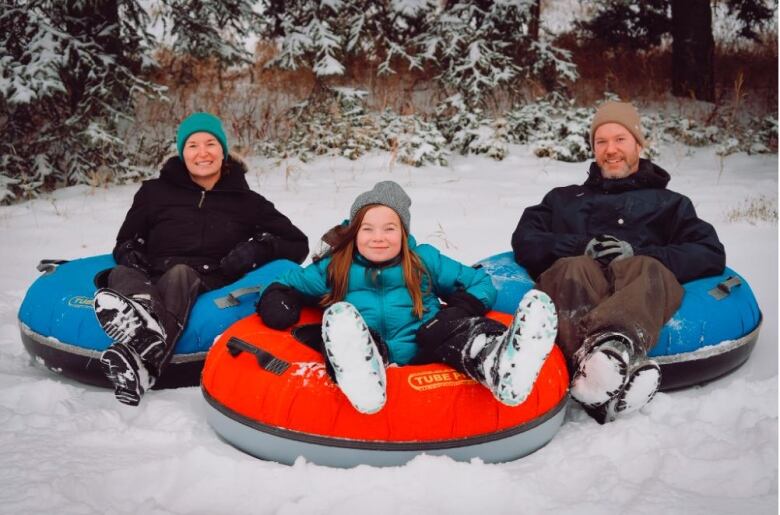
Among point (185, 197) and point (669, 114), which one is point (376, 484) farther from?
point (669, 114)

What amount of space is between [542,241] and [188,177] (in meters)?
1.91

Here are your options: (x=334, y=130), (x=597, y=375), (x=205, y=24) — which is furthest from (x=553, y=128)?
(x=597, y=375)

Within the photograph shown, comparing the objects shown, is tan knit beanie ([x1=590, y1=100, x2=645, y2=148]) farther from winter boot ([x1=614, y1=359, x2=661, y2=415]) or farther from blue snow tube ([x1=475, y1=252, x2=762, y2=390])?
winter boot ([x1=614, y1=359, x2=661, y2=415])

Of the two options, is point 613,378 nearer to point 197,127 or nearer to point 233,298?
point 233,298

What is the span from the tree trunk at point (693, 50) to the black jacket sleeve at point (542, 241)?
6622 millimetres

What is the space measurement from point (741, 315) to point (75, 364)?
3030 millimetres

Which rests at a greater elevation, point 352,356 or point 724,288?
point 352,356

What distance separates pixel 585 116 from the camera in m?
8.42

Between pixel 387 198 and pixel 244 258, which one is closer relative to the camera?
pixel 387 198

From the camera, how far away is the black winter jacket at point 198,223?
3582 millimetres

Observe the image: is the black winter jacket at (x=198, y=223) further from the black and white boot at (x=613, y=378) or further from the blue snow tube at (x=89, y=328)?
the black and white boot at (x=613, y=378)

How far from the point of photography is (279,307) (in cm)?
281

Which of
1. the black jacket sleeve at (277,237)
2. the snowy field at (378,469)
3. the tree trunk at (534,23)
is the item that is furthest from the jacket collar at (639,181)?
the tree trunk at (534,23)

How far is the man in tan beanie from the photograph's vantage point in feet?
8.39
